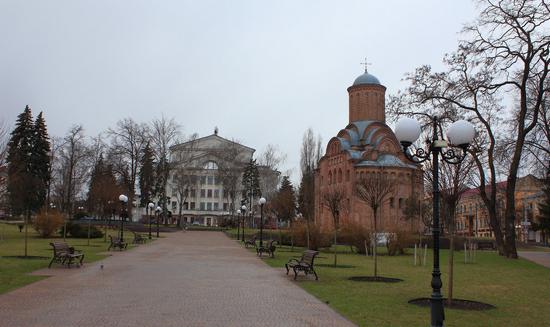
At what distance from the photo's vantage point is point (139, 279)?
14.2 metres

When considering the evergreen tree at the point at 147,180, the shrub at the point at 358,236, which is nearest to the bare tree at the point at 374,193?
the shrub at the point at 358,236


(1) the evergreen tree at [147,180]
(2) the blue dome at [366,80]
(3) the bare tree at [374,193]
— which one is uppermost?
(2) the blue dome at [366,80]

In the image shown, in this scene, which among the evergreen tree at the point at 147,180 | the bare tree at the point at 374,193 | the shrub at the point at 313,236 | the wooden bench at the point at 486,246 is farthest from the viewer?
the evergreen tree at the point at 147,180

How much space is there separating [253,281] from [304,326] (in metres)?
6.24

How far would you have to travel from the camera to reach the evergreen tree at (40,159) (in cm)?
5275

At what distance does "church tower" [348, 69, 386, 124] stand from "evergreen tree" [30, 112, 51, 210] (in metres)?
34.9

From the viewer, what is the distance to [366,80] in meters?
60.9

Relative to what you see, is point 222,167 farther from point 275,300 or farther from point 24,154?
point 275,300

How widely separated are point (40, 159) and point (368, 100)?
3728 centimetres

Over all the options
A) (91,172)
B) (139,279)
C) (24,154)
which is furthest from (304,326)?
(91,172)

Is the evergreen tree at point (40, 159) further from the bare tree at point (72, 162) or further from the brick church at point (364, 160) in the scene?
the brick church at point (364, 160)

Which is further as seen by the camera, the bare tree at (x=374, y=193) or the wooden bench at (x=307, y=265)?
the bare tree at (x=374, y=193)

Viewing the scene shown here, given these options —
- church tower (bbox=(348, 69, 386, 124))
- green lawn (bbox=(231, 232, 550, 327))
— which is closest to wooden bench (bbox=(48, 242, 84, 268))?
green lawn (bbox=(231, 232, 550, 327))

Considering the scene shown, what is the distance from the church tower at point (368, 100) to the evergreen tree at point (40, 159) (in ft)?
115
